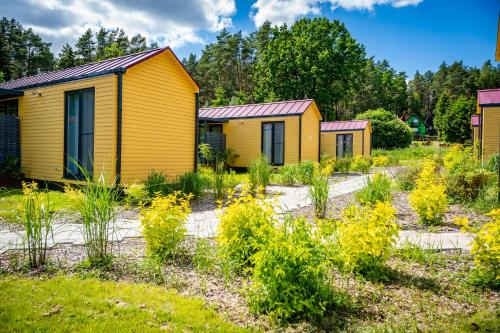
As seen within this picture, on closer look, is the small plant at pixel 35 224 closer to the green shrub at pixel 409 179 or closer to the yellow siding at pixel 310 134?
the green shrub at pixel 409 179

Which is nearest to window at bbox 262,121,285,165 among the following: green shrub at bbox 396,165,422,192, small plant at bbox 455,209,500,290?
green shrub at bbox 396,165,422,192

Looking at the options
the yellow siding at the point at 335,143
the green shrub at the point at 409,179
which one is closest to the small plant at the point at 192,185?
the green shrub at the point at 409,179

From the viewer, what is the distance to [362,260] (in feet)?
10.7

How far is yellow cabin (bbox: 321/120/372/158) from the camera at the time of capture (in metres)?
23.8

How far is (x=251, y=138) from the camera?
16.5 m

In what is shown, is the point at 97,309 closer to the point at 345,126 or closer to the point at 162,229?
the point at 162,229

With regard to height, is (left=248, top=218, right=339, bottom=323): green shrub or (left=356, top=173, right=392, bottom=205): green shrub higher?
(left=356, top=173, right=392, bottom=205): green shrub

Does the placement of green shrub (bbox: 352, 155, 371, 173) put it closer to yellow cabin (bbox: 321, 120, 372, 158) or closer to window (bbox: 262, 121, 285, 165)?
window (bbox: 262, 121, 285, 165)

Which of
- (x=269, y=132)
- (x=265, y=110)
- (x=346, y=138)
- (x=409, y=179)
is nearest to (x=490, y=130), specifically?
(x=409, y=179)

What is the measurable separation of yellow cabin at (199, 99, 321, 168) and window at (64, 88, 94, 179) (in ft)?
21.9

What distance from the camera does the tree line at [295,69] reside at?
31.5 meters

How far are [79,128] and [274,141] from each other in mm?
9247

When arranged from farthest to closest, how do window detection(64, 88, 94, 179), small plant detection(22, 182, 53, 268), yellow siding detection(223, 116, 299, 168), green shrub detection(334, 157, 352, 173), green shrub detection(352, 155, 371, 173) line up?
1. green shrub detection(334, 157, 352, 173)
2. green shrub detection(352, 155, 371, 173)
3. yellow siding detection(223, 116, 299, 168)
4. window detection(64, 88, 94, 179)
5. small plant detection(22, 182, 53, 268)

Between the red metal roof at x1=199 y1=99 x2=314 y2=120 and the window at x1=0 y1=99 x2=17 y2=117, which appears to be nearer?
the window at x1=0 y1=99 x2=17 y2=117
